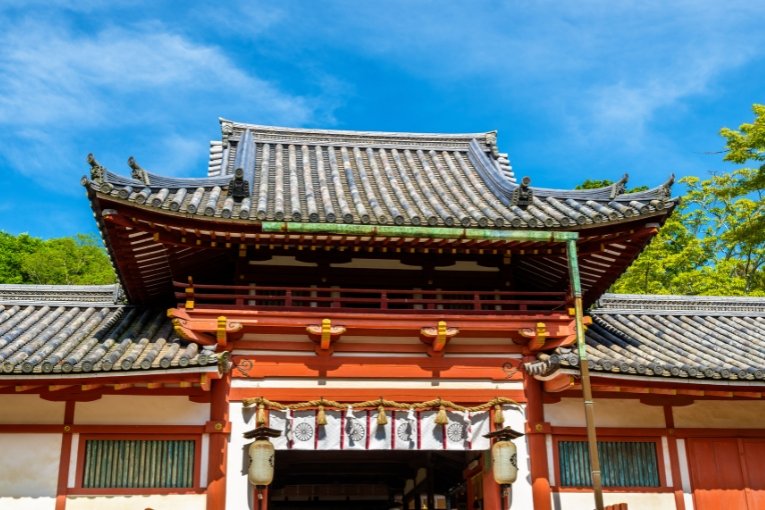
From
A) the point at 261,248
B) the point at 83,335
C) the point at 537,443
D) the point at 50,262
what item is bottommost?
the point at 537,443

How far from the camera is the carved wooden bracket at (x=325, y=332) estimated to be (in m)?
11.5

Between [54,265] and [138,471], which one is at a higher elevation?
[54,265]

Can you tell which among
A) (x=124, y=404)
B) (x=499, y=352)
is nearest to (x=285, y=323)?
(x=124, y=404)

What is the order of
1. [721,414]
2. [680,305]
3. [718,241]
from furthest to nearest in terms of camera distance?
[718,241]
[680,305]
[721,414]

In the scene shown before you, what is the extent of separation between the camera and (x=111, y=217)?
35.9ft

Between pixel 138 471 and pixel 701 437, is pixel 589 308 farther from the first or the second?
pixel 138 471

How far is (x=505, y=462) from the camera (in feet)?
37.9

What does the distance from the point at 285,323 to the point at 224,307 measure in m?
1.01

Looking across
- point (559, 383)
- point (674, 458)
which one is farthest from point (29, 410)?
point (674, 458)

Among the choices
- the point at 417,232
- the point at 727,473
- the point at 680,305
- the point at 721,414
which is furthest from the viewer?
the point at 680,305

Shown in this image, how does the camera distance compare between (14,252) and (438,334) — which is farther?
(14,252)

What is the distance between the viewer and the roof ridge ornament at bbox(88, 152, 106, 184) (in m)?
10.7

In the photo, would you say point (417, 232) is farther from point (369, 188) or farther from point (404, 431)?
point (369, 188)

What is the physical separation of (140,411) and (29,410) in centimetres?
170
